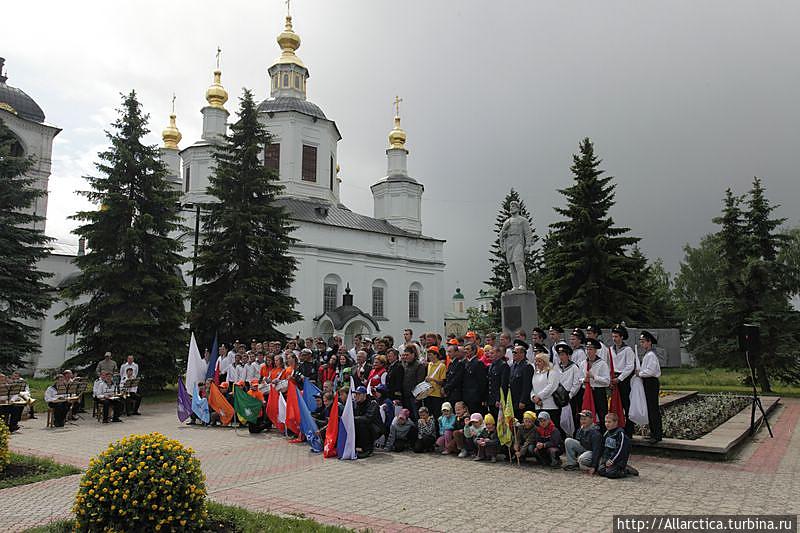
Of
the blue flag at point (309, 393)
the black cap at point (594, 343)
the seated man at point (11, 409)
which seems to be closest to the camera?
the black cap at point (594, 343)

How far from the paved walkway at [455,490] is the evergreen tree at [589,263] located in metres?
15.1

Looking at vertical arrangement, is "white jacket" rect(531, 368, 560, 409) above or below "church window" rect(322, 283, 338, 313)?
below

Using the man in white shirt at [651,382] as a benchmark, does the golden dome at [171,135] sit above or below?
above

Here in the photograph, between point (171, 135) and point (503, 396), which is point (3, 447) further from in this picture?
point (171, 135)

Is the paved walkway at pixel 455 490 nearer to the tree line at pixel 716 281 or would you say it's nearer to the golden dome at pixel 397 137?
the tree line at pixel 716 281

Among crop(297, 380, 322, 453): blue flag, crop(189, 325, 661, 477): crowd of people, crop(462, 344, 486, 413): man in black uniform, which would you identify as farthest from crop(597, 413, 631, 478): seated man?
crop(297, 380, 322, 453): blue flag

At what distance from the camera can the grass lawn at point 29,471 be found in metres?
7.54

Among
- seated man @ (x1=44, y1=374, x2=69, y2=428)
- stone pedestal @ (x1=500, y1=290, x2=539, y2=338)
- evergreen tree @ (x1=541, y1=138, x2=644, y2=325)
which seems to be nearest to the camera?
seated man @ (x1=44, y1=374, x2=69, y2=428)

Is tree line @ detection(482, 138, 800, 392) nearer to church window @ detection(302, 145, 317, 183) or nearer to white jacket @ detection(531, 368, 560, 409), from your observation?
white jacket @ detection(531, 368, 560, 409)

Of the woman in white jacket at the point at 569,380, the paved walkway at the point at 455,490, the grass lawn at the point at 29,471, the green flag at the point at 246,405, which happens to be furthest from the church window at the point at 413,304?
the grass lawn at the point at 29,471

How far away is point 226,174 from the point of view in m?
22.3

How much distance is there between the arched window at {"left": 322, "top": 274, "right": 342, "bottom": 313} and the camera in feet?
133

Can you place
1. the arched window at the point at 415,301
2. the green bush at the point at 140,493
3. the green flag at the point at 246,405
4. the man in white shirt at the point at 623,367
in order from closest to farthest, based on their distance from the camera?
the green bush at the point at 140,493 < the man in white shirt at the point at 623,367 < the green flag at the point at 246,405 < the arched window at the point at 415,301

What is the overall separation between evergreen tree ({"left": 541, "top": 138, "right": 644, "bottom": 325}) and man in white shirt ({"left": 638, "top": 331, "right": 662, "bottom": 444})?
621 inches
